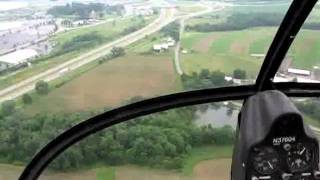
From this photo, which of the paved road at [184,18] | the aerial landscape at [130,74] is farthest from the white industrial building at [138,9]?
the paved road at [184,18]

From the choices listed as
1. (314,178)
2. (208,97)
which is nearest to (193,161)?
(208,97)

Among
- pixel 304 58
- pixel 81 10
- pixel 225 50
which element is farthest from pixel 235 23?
pixel 81 10

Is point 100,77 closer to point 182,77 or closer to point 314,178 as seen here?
point 182,77

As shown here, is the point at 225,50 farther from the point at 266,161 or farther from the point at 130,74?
the point at 266,161

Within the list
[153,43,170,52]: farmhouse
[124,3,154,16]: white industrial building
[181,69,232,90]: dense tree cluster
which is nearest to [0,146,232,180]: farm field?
[181,69,232,90]: dense tree cluster

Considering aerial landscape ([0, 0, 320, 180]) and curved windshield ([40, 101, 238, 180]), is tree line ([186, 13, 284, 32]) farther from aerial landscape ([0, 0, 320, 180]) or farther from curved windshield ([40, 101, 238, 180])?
curved windshield ([40, 101, 238, 180])

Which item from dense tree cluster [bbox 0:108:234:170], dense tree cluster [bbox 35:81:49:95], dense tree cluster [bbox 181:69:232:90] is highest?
dense tree cluster [bbox 181:69:232:90]
